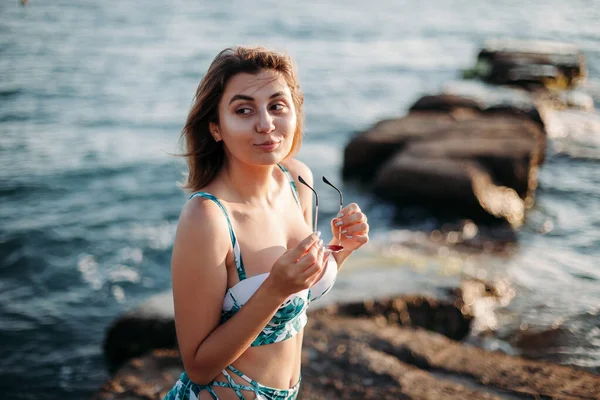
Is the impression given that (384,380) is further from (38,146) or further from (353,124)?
(353,124)

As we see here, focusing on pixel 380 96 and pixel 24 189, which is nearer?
pixel 24 189

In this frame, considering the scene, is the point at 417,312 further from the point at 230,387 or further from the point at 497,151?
the point at 497,151

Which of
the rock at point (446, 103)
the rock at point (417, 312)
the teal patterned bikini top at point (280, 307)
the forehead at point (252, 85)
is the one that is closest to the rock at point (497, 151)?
the rock at point (446, 103)

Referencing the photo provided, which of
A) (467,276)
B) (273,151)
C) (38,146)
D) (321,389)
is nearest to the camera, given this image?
(273,151)

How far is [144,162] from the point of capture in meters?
13.2

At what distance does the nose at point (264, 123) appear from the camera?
8.29 feet

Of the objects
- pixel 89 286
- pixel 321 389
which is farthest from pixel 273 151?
pixel 89 286

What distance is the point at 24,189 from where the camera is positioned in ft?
37.8

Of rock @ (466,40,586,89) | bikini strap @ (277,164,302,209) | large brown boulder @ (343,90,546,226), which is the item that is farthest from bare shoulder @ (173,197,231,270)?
rock @ (466,40,586,89)

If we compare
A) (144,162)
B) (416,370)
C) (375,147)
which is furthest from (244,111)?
(144,162)

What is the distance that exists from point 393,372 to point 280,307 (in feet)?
6.94

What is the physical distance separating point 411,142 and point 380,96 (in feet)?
27.0

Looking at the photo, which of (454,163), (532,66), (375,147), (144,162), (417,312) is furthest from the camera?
(532,66)

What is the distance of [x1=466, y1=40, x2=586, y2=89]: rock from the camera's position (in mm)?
19188
